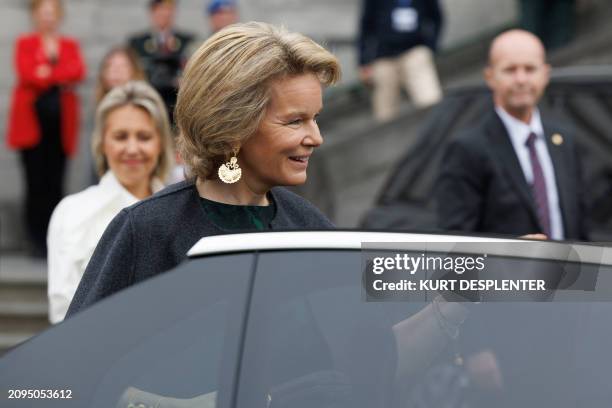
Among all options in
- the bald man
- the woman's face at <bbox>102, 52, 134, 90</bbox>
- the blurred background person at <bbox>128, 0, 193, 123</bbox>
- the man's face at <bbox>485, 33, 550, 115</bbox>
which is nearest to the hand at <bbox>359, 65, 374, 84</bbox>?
the blurred background person at <bbox>128, 0, 193, 123</bbox>

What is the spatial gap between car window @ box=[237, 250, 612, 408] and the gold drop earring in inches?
27.1

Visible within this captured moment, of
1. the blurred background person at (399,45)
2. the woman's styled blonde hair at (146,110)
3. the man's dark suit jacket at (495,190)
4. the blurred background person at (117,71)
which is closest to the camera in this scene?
the woman's styled blonde hair at (146,110)

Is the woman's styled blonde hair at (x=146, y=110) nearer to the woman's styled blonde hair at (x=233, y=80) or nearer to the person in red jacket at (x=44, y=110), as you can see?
the woman's styled blonde hair at (x=233, y=80)

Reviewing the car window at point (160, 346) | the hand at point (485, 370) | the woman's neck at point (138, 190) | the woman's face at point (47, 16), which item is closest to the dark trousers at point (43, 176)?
the woman's face at point (47, 16)

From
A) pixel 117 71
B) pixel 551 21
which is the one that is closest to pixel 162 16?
pixel 117 71

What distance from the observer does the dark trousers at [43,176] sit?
35.8 feet

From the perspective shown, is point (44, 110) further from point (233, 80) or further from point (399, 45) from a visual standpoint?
point (233, 80)

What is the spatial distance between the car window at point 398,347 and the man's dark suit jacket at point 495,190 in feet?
9.75

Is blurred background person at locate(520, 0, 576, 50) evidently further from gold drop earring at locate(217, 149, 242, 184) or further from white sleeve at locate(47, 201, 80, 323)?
gold drop earring at locate(217, 149, 242, 184)

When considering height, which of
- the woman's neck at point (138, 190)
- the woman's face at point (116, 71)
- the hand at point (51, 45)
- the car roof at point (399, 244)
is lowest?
the car roof at point (399, 244)

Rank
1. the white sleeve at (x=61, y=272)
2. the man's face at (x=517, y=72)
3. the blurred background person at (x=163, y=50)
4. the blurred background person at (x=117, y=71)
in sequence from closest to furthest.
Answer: the white sleeve at (x=61, y=272) < the man's face at (x=517, y=72) < the blurred background person at (x=117, y=71) < the blurred background person at (x=163, y=50)

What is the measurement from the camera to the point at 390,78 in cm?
1177

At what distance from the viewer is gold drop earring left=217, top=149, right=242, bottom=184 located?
378 centimetres

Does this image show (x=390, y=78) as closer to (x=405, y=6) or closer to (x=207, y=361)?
(x=405, y=6)
